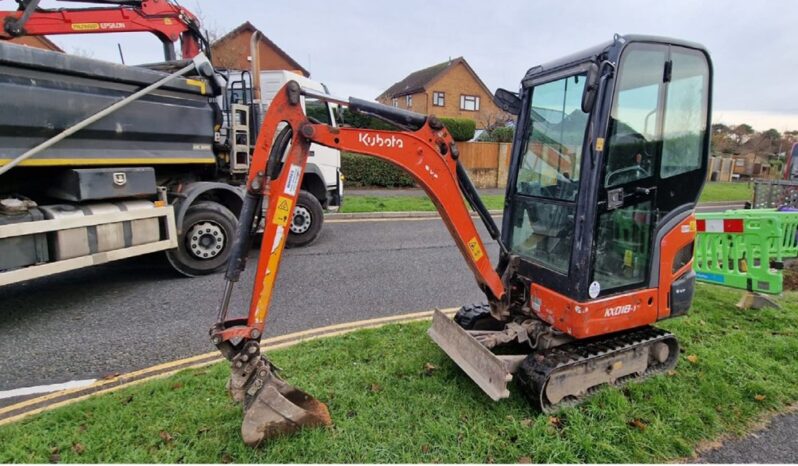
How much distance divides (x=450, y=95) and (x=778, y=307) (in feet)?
111

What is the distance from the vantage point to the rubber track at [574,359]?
2945mm

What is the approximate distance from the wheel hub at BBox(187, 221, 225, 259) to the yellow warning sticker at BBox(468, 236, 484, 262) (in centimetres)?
450

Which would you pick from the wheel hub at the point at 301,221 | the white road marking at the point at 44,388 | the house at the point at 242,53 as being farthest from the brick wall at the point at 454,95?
the white road marking at the point at 44,388

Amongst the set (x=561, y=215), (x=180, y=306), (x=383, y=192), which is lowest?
(x=180, y=306)

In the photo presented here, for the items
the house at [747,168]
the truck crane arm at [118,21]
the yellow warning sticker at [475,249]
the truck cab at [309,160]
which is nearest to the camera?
the yellow warning sticker at [475,249]

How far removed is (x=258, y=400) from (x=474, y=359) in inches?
58.3

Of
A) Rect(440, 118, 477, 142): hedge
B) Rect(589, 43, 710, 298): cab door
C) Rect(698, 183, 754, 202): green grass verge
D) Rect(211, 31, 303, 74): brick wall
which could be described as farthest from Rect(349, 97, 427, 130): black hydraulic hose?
Rect(698, 183, 754, 202): green grass verge

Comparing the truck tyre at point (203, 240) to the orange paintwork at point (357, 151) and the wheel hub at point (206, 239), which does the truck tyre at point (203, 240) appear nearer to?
the wheel hub at point (206, 239)

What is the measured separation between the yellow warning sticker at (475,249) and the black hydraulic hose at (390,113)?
0.92m

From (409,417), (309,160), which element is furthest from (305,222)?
(409,417)

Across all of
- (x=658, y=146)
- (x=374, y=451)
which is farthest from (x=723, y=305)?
(x=374, y=451)

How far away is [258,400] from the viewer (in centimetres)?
254

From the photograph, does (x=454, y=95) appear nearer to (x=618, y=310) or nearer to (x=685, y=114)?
(x=685, y=114)

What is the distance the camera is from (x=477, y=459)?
2.56 m
